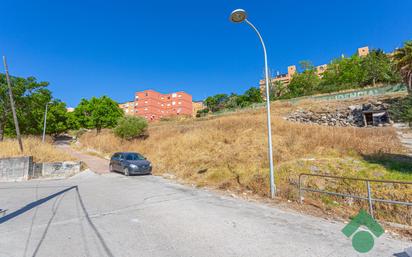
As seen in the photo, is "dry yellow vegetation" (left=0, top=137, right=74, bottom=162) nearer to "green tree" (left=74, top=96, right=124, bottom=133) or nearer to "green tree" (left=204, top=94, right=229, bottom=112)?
"green tree" (left=74, top=96, right=124, bottom=133)

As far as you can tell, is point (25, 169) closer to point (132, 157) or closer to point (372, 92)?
point (132, 157)

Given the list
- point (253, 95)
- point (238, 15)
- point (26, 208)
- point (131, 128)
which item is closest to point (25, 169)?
point (26, 208)

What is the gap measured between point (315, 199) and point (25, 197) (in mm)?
11840

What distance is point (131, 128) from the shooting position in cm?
2681

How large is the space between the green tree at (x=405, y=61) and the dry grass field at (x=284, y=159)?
9.48 meters

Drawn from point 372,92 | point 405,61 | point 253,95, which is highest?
point 253,95

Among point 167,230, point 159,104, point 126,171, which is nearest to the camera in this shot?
point 167,230

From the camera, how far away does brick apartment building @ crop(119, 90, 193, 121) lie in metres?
86.0

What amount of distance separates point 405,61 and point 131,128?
30997 mm

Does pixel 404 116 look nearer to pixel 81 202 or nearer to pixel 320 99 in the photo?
pixel 81 202

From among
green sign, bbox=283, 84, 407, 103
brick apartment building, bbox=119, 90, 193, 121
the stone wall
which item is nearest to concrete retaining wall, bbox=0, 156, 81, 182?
the stone wall

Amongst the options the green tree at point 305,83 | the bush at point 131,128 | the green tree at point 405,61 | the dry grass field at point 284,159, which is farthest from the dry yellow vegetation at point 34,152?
the green tree at point 305,83

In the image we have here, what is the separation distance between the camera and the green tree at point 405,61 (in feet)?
60.5

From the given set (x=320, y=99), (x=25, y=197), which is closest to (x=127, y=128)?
(x=25, y=197)
